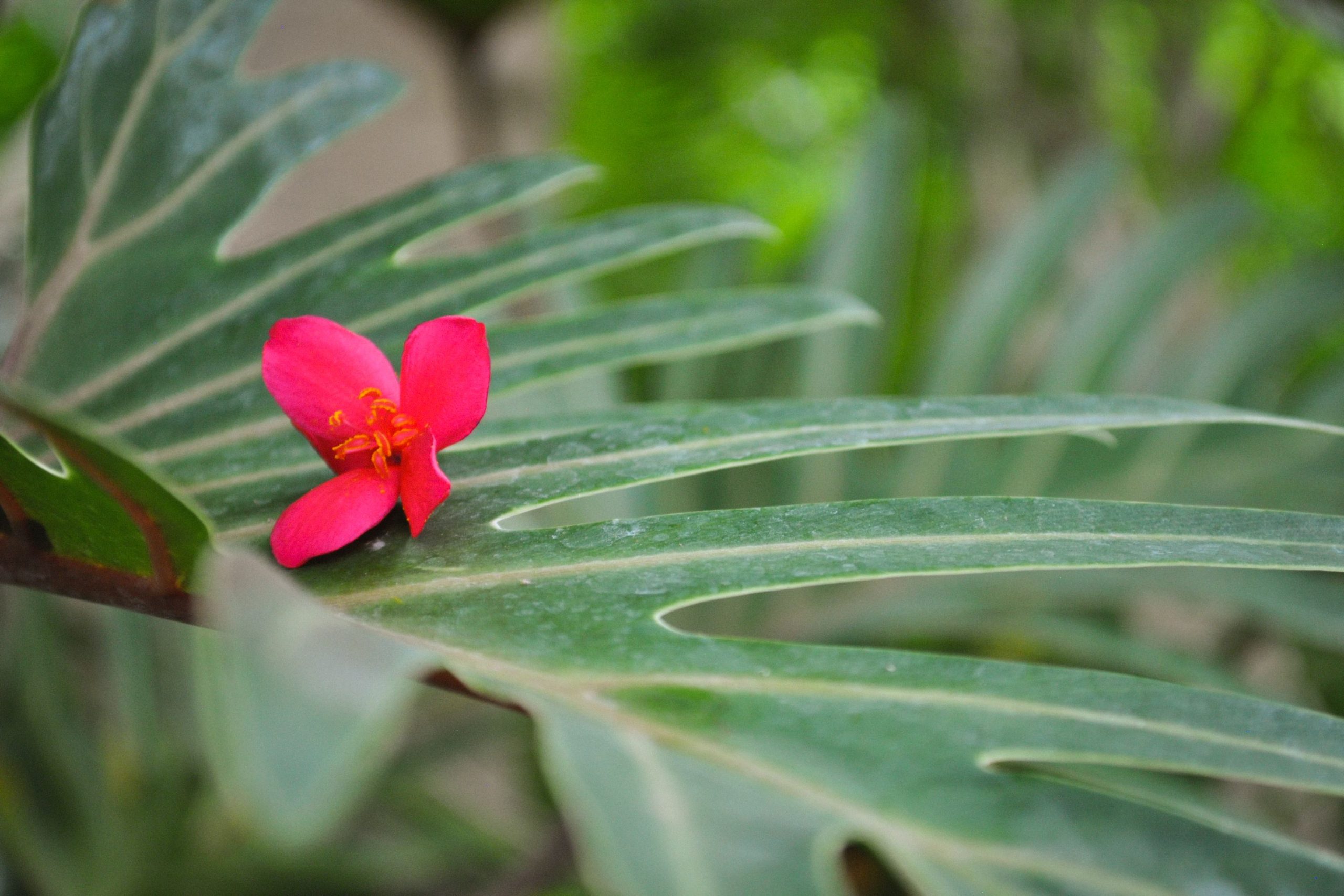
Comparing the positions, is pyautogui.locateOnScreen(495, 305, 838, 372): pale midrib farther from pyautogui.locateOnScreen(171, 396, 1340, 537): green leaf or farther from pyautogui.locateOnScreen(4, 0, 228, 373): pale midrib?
pyautogui.locateOnScreen(4, 0, 228, 373): pale midrib

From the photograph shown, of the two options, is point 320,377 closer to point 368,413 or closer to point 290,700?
point 368,413

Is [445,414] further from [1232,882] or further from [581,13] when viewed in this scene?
[581,13]

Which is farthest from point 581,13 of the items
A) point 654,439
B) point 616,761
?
point 616,761

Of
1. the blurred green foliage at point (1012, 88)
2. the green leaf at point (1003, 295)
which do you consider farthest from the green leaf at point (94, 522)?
the blurred green foliage at point (1012, 88)

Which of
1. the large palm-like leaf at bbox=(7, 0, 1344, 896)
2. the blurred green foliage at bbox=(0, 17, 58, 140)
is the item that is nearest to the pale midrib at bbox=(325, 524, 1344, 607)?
the large palm-like leaf at bbox=(7, 0, 1344, 896)

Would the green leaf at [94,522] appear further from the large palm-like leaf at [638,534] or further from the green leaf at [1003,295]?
the green leaf at [1003,295]

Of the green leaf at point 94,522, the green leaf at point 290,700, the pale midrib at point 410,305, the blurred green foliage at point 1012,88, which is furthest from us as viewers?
the blurred green foliage at point 1012,88
